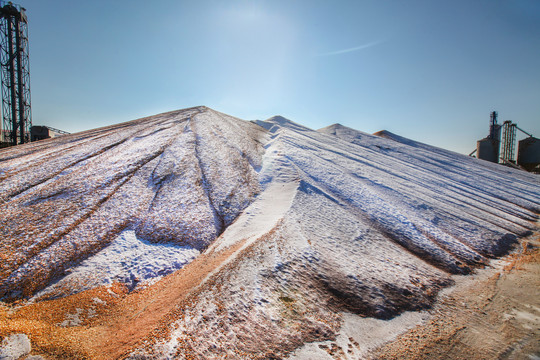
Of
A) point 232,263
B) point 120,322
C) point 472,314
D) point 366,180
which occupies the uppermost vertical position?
Answer: point 366,180

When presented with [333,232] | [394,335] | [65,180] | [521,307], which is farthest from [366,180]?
[65,180]

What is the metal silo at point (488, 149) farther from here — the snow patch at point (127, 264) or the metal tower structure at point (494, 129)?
the snow patch at point (127, 264)

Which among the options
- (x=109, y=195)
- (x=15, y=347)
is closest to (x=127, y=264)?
(x=15, y=347)

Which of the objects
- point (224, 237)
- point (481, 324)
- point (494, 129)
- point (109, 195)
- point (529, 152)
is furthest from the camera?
point (529, 152)

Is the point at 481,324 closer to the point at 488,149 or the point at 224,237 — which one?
the point at 224,237

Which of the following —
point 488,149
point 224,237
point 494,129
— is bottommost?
point 224,237

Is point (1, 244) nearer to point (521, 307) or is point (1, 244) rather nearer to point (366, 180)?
point (521, 307)

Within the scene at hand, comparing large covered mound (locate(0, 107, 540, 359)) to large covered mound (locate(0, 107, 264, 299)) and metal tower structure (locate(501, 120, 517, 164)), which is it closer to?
large covered mound (locate(0, 107, 264, 299))

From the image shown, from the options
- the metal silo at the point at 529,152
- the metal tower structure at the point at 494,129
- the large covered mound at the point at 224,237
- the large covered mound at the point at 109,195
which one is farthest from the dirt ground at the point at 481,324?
the metal silo at the point at 529,152
